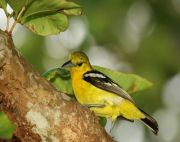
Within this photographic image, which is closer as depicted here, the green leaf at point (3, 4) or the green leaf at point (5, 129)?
the green leaf at point (5, 129)

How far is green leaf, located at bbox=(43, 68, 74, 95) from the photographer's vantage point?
12.1 feet

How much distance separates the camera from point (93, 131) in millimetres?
3168

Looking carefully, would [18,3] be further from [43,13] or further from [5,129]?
[5,129]

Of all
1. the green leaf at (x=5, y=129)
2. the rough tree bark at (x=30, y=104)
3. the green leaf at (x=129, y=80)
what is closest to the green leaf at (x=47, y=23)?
the green leaf at (x=129, y=80)

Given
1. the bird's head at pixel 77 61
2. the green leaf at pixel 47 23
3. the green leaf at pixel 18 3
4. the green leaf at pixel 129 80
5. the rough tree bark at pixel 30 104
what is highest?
the bird's head at pixel 77 61

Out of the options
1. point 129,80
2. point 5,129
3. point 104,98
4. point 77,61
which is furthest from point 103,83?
point 5,129

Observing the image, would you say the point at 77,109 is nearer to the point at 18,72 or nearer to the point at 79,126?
the point at 79,126

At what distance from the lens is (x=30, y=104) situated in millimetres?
2969

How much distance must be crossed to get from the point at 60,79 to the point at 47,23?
564 millimetres

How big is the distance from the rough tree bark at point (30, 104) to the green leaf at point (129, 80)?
0.81 m

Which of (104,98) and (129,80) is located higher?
(104,98)

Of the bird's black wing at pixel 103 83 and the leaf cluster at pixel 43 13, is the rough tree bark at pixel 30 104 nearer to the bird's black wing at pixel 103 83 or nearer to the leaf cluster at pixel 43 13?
the leaf cluster at pixel 43 13

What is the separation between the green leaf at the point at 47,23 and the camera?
3.57 metres

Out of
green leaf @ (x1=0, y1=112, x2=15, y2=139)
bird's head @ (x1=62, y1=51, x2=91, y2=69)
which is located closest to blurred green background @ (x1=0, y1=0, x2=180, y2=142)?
bird's head @ (x1=62, y1=51, x2=91, y2=69)
